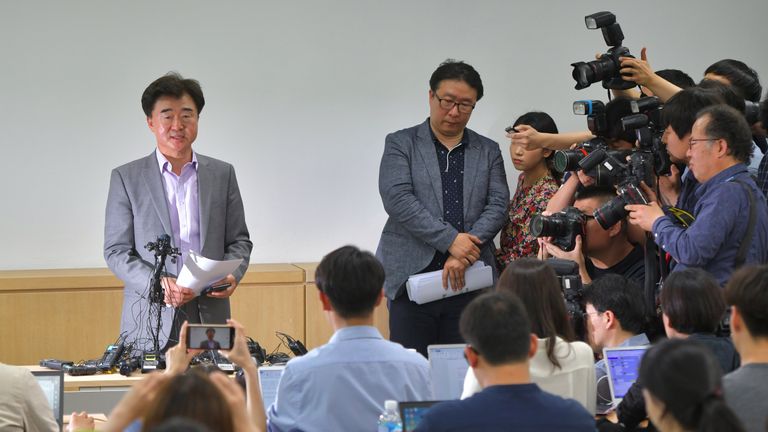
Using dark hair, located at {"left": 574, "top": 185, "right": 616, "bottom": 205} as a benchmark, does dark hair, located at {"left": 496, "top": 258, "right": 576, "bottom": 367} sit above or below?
below

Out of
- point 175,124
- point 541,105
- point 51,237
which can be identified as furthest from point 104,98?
point 541,105

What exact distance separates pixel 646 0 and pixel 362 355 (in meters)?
4.00

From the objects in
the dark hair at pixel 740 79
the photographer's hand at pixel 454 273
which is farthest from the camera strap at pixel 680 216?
the photographer's hand at pixel 454 273

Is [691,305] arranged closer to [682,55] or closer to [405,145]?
[405,145]

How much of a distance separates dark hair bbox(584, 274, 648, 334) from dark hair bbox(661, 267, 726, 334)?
1.41 feet

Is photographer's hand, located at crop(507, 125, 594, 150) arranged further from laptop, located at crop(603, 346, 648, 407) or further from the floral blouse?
laptop, located at crop(603, 346, 648, 407)

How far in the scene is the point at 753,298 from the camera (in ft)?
7.99

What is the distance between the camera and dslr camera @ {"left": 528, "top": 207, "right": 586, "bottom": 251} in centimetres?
396

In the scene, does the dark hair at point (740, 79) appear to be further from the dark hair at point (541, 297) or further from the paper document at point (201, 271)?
the paper document at point (201, 271)

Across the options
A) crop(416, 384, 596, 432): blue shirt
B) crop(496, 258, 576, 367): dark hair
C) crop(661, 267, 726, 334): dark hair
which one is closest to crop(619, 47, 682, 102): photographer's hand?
crop(661, 267, 726, 334): dark hair

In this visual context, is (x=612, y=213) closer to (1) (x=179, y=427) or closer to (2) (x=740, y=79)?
(2) (x=740, y=79)

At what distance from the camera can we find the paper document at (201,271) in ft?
11.6

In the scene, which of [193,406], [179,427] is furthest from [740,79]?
[179,427]

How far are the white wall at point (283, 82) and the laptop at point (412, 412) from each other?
3.28 meters
